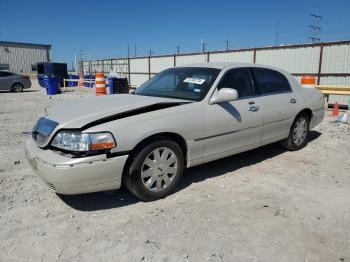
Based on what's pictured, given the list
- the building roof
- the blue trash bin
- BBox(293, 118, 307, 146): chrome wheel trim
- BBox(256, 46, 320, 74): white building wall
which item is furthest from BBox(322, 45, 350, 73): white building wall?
the building roof

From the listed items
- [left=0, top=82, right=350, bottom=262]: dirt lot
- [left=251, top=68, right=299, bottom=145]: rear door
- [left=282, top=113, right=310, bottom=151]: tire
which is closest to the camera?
[left=0, top=82, right=350, bottom=262]: dirt lot

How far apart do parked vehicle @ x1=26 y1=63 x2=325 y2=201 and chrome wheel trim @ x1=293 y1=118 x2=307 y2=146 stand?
1.47ft

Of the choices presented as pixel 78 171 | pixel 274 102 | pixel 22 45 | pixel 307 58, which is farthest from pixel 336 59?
pixel 22 45

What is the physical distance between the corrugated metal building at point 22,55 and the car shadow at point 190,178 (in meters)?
42.7

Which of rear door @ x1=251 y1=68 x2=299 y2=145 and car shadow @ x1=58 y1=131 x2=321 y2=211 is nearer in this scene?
car shadow @ x1=58 y1=131 x2=321 y2=211

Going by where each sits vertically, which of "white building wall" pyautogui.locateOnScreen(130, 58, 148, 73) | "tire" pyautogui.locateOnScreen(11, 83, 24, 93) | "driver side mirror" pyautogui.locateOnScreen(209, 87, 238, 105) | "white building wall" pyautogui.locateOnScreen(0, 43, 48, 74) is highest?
"white building wall" pyautogui.locateOnScreen(0, 43, 48, 74)

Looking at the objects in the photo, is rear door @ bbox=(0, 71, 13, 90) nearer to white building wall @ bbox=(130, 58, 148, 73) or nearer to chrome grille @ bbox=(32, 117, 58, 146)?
white building wall @ bbox=(130, 58, 148, 73)

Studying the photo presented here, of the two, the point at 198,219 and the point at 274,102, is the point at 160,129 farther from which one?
the point at 274,102

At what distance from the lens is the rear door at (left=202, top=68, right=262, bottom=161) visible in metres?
4.03

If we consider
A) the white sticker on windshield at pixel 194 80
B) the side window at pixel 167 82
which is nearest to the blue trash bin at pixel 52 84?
the side window at pixel 167 82

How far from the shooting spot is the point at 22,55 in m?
42.3

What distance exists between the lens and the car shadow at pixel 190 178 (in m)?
3.62

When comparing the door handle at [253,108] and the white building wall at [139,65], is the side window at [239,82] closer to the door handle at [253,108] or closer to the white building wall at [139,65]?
the door handle at [253,108]

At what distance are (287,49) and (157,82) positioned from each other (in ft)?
36.7
